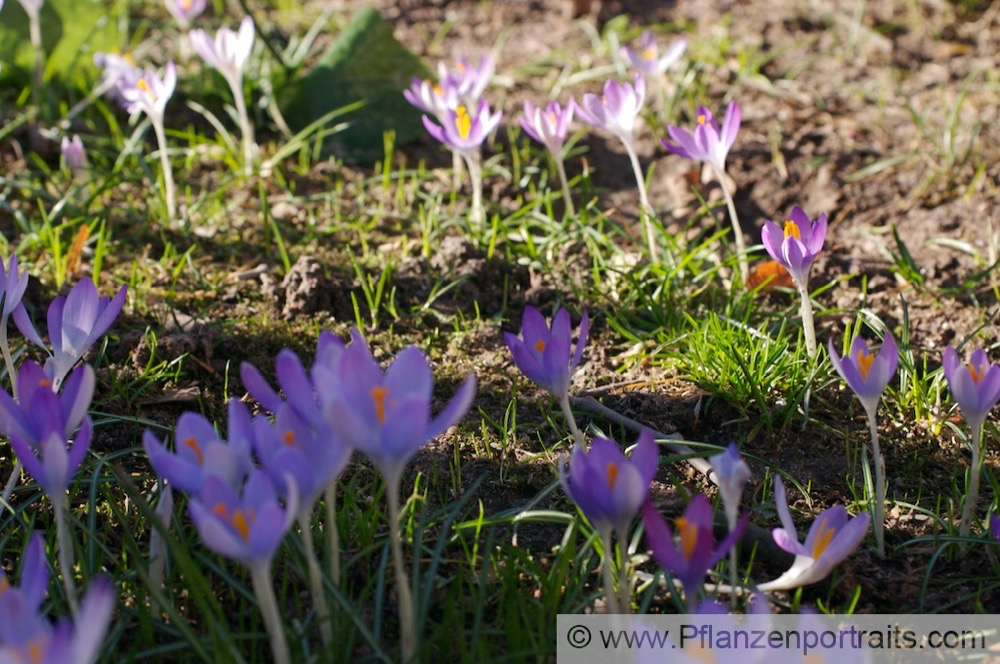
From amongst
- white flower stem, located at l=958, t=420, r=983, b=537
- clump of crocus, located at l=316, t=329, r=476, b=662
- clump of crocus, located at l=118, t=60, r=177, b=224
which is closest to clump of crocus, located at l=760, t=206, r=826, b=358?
white flower stem, located at l=958, t=420, r=983, b=537

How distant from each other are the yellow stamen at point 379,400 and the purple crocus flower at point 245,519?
13cm

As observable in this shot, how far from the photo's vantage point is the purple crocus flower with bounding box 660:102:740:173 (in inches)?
89.0

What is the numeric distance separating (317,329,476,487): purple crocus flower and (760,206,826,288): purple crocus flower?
92cm

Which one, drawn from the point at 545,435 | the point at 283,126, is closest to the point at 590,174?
the point at 283,126

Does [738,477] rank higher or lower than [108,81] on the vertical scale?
lower

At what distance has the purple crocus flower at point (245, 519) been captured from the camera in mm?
1105

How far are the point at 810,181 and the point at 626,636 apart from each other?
206cm

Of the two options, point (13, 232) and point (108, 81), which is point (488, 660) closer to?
point (13, 232)

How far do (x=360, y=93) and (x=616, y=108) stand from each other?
3.65 ft

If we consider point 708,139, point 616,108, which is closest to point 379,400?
point 708,139

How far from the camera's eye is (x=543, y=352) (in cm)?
150

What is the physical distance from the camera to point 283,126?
3191mm

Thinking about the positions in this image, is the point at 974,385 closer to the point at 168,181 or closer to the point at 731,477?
the point at 731,477

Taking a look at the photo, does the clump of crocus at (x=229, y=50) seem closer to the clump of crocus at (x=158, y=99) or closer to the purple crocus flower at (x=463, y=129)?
the clump of crocus at (x=158, y=99)
